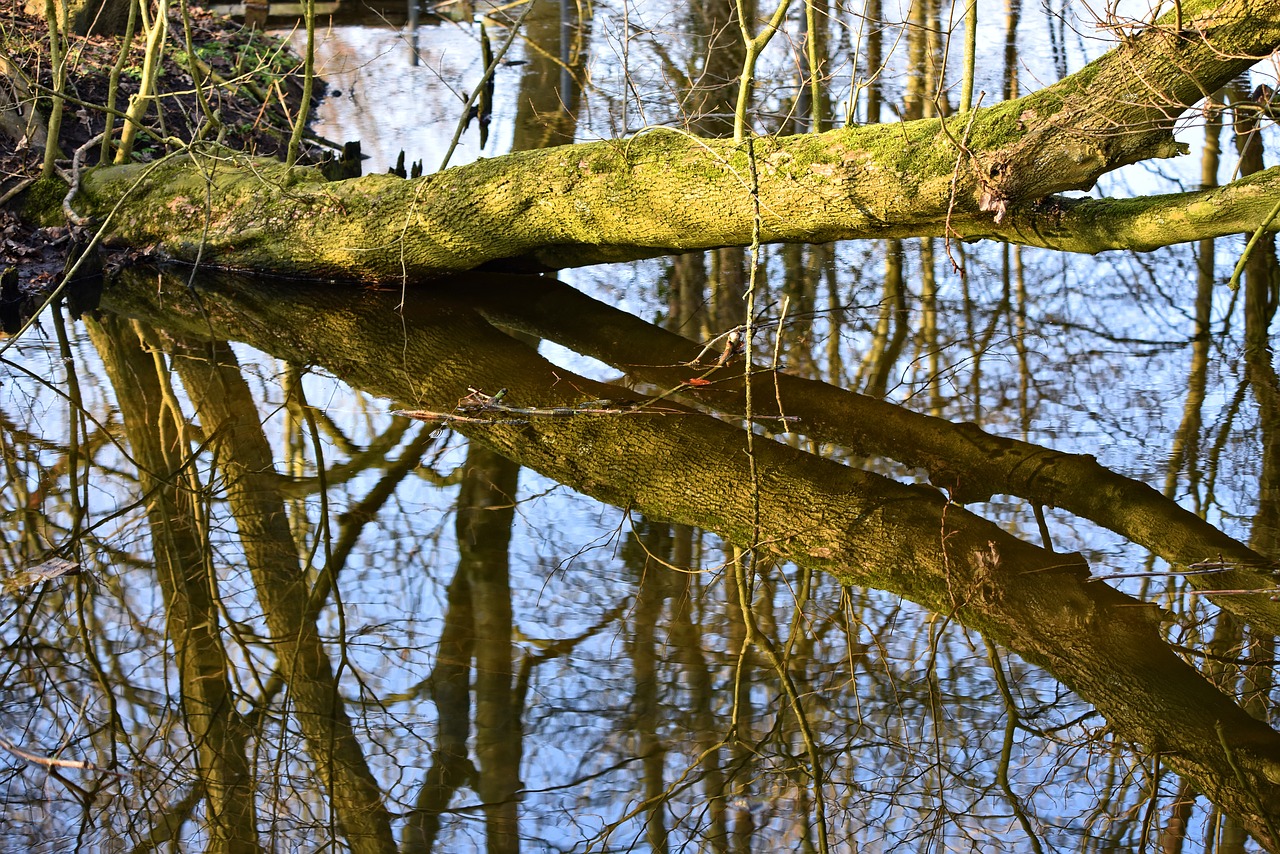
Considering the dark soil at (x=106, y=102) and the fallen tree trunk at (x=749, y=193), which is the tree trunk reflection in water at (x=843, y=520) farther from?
the dark soil at (x=106, y=102)

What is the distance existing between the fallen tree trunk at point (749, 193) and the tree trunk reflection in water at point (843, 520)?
2.22ft

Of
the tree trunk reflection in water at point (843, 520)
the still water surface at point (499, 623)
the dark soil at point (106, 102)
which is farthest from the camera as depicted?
the dark soil at point (106, 102)

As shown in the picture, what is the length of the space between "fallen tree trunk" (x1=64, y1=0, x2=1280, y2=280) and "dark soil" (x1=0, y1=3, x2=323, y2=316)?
438 millimetres

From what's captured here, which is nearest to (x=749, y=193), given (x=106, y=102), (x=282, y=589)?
(x=282, y=589)

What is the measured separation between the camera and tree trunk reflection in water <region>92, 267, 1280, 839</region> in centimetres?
344

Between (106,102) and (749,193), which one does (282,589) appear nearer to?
(749,193)

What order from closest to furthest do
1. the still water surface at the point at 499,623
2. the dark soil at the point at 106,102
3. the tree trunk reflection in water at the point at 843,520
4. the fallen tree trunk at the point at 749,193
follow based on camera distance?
the still water surface at the point at 499,623
the tree trunk reflection in water at the point at 843,520
the fallen tree trunk at the point at 749,193
the dark soil at the point at 106,102

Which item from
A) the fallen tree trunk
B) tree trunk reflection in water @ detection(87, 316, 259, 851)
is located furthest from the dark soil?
tree trunk reflection in water @ detection(87, 316, 259, 851)

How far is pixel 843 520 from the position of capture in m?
4.61

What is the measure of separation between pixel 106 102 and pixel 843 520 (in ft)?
23.2

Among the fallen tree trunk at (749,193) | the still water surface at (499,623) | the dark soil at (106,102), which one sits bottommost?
the still water surface at (499,623)


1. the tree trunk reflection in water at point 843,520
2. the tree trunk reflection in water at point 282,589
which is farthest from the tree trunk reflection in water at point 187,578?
the tree trunk reflection in water at point 843,520

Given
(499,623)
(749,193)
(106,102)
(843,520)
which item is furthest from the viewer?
(106,102)

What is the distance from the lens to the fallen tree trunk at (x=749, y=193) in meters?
5.18
